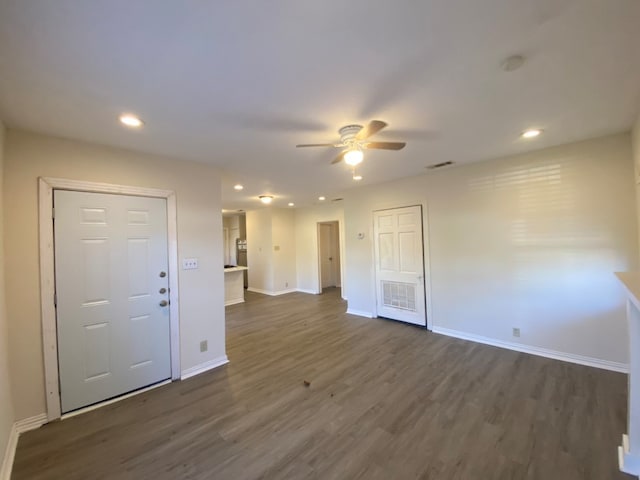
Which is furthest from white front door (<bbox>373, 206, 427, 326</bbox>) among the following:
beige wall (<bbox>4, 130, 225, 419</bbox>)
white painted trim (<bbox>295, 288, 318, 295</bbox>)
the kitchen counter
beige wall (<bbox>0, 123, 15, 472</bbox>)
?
beige wall (<bbox>0, 123, 15, 472</bbox>)

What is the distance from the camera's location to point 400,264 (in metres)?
4.83

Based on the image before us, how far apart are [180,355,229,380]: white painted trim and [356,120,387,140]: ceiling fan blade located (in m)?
3.14

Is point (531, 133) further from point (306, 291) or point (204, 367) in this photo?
point (306, 291)

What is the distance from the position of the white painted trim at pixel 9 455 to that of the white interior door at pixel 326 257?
21.9 feet

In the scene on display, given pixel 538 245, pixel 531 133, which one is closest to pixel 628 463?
pixel 538 245

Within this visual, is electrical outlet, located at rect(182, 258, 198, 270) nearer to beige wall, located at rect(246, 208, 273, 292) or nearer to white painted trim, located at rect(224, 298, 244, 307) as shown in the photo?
white painted trim, located at rect(224, 298, 244, 307)

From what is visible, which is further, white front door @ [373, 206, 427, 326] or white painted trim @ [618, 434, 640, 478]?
white front door @ [373, 206, 427, 326]

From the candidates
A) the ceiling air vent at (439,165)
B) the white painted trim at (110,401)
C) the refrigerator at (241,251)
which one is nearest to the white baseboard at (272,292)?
the refrigerator at (241,251)

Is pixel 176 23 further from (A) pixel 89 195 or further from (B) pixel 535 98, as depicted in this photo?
(B) pixel 535 98

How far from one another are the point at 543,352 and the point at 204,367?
14.0 feet

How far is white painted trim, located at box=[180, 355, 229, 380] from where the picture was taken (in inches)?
125

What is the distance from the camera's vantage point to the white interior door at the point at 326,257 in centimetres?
859

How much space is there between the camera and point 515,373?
3.04 m

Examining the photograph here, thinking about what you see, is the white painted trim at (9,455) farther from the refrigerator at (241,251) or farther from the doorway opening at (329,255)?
the refrigerator at (241,251)
